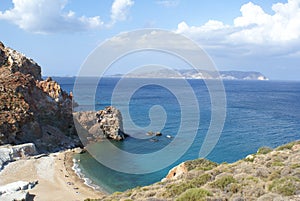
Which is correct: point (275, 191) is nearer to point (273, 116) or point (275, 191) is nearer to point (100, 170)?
point (100, 170)

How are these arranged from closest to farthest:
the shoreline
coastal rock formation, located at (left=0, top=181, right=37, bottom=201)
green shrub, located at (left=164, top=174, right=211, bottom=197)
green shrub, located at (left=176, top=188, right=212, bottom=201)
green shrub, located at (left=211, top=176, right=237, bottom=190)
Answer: green shrub, located at (left=176, top=188, right=212, bottom=201)
green shrub, located at (left=211, top=176, right=237, bottom=190)
green shrub, located at (left=164, top=174, right=211, bottom=197)
coastal rock formation, located at (left=0, top=181, right=37, bottom=201)
the shoreline

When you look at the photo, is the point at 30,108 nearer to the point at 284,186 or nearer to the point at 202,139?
the point at 202,139

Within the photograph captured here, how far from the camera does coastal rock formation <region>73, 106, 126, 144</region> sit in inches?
1779

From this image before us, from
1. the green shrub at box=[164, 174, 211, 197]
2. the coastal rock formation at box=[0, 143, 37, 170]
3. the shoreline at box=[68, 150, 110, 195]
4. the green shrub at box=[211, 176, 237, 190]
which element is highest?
the green shrub at box=[211, 176, 237, 190]

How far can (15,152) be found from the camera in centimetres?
3155

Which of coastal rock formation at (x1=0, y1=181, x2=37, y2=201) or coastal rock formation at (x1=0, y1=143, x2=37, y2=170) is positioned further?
coastal rock formation at (x1=0, y1=143, x2=37, y2=170)

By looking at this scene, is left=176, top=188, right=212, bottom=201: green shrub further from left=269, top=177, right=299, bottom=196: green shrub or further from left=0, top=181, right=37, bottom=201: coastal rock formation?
left=0, top=181, right=37, bottom=201: coastal rock formation

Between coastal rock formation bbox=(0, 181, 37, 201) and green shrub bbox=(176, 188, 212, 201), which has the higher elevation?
green shrub bbox=(176, 188, 212, 201)

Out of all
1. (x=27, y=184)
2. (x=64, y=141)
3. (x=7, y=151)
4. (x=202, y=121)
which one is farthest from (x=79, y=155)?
(x=202, y=121)

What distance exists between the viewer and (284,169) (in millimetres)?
12398

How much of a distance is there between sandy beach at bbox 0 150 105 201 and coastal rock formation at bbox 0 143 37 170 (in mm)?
956

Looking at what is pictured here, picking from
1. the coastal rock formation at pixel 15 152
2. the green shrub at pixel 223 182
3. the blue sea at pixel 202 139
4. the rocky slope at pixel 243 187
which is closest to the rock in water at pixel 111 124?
the blue sea at pixel 202 139

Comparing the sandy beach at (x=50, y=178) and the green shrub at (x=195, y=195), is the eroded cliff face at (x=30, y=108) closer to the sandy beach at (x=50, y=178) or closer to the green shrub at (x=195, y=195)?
the sandy beach at (x=50, y=178)

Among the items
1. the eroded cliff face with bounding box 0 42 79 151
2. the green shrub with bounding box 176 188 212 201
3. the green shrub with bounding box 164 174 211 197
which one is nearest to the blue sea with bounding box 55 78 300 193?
the eroded cliff face with bounding box 0 42 79 151
